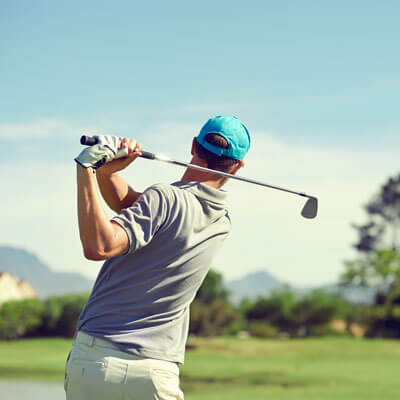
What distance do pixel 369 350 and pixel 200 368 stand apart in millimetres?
8947

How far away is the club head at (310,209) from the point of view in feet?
11.7

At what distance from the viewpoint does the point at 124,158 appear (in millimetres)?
2637

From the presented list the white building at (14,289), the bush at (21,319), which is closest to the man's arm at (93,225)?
the bush at (21,319)

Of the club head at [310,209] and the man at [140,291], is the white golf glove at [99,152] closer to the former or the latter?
the man at [140,291]

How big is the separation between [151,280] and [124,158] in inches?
17.6

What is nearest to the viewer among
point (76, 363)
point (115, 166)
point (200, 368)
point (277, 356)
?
point (76, 363)

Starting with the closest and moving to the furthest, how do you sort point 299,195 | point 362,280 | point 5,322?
1. point 299,195
2. point 5,322
3. point 362,280

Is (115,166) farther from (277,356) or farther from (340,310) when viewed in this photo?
(340,310)

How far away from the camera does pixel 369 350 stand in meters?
27.7

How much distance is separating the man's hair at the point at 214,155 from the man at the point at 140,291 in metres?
0.12

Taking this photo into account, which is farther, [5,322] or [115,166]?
[5,322]

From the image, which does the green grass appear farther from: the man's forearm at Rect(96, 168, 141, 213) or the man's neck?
the man's neck

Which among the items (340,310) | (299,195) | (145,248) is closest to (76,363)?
(145,248)

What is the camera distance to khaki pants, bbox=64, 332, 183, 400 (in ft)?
8.10
